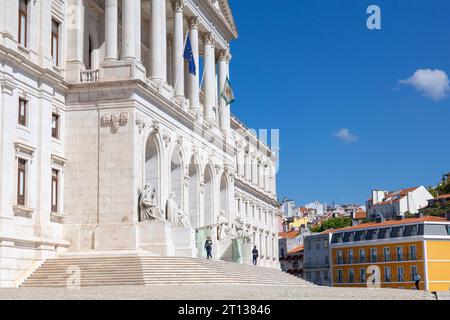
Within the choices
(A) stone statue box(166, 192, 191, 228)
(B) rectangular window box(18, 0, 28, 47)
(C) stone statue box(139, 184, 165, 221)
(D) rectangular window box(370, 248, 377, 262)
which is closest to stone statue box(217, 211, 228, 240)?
(A) stone statue box(166, 192, 191, 228)

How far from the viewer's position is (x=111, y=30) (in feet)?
122

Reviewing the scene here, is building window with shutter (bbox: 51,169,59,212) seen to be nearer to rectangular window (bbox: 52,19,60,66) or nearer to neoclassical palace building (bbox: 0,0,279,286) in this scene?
neoclassical palace building (bbox: 0,0,279,286)

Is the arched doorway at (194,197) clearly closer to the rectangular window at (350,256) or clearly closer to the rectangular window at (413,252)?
the rectangular window at (413,252)

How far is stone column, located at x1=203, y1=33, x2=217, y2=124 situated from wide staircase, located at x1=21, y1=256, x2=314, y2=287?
59.6 ft

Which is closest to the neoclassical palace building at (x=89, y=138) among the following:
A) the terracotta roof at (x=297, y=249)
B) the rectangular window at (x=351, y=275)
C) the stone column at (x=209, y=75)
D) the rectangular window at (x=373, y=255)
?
the stone column at (x=209, y=75)

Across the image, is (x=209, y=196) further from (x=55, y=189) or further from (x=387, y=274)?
(x=387, y=274)

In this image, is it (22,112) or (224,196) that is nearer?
(22,112)

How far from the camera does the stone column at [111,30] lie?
36906 millimetres

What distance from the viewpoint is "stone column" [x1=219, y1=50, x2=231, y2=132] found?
179 feet

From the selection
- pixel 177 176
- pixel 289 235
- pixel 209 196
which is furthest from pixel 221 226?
pixel 289 235

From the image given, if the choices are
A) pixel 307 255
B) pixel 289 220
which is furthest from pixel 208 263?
pixel 289 220

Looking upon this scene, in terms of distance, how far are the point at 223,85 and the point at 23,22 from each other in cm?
2205

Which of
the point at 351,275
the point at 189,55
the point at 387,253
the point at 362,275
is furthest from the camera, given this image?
the point at 351,275

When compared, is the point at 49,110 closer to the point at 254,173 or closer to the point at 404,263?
the point at 254,173
